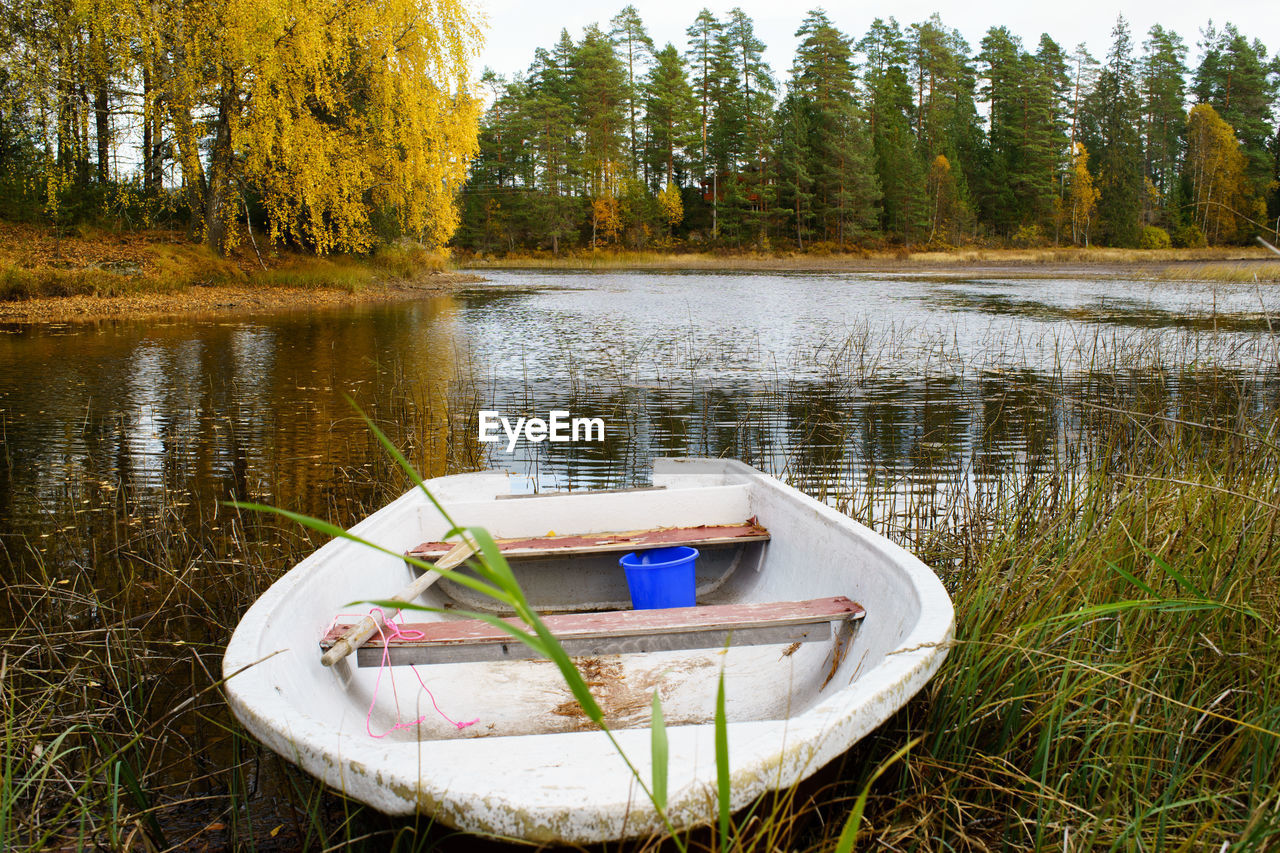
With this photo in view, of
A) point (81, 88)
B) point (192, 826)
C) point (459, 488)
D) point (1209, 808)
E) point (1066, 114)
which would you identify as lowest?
point (192, 826)

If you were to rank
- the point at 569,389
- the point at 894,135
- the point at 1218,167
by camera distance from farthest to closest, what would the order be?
the point at 894,135, the point at 1218,167, the point at 569,389

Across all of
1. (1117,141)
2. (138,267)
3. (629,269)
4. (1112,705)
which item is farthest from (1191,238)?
(1112,705)

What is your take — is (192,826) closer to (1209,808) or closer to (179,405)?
(1209,808)

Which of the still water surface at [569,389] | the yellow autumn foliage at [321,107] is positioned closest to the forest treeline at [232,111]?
the yellow autumn foliage at [321,107]

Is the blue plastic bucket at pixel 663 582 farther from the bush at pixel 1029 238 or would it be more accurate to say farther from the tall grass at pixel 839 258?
the bush at pixel 1029 238

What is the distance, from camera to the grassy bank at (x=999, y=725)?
4.76 ft

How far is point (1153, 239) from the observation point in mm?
40719

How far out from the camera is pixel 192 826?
1889 mm

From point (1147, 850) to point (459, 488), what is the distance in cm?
260

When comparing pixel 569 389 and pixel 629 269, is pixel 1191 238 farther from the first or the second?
pixel 569 389

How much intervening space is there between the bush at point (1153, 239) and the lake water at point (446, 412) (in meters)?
31.2

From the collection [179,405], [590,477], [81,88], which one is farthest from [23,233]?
[590,477]

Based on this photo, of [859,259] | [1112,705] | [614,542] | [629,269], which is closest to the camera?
[1112,705]

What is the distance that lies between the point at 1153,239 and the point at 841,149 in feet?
50.6
